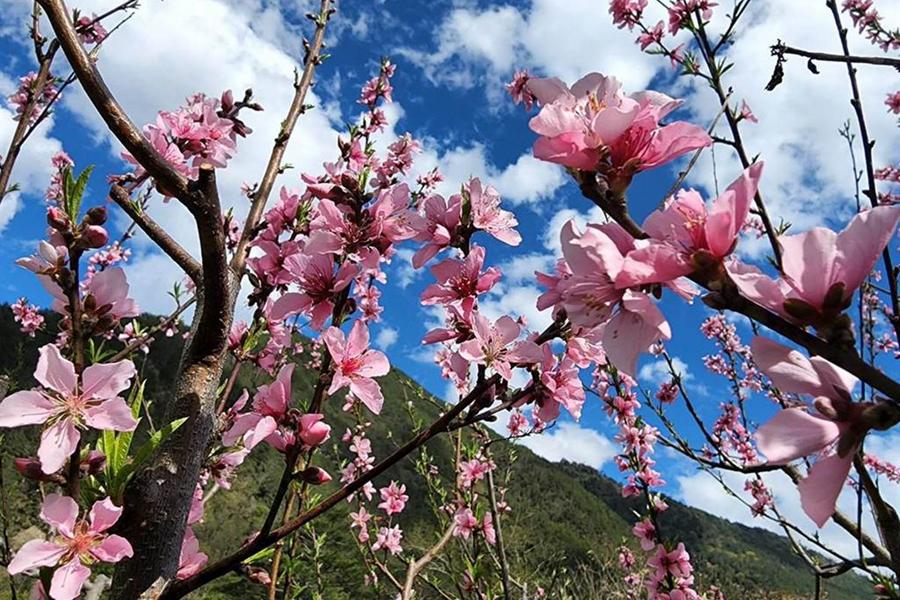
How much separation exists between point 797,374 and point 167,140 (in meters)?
1.60

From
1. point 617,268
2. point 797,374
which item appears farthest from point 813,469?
point 617,268

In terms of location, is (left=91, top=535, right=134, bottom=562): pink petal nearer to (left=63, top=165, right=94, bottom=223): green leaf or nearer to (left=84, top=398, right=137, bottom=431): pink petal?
(left=84, top=398, right=137, bottom=431): pink petal

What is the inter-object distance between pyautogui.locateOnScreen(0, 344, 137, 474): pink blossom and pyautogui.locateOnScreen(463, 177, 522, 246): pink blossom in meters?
0.78

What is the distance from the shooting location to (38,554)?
107 cm

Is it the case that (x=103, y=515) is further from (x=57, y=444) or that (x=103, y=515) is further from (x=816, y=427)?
(x=816, y=427)

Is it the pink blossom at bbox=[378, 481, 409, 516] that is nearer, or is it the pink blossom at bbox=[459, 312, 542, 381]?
the pink blossom at bbox=[459, 312, 542, 381]

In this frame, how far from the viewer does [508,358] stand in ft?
4.01

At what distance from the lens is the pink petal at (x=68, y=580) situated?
3.30ft

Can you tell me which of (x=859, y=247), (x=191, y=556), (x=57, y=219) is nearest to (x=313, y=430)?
(x=191, y=556)

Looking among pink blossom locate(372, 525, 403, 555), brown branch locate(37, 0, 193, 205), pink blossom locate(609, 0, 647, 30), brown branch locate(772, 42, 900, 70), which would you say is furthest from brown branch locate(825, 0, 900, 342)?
pink blossom locate(372, 525, 403, 555)

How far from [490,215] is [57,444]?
38.0 inches

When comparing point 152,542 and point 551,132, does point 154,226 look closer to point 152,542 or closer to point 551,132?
point 152,542

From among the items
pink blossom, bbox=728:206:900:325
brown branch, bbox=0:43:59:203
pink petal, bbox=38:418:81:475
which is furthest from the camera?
brown branch, bbox=0:43:59:203

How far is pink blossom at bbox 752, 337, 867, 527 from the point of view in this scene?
0.66 meters
